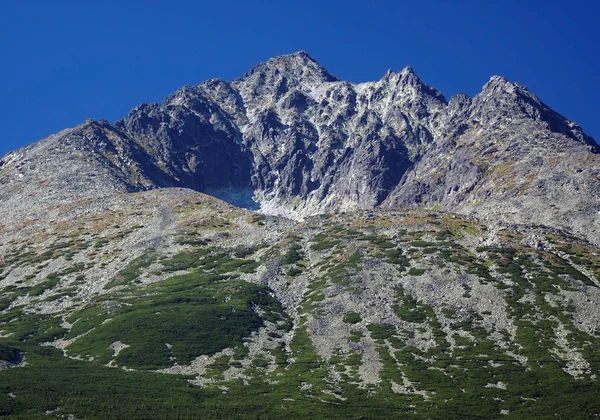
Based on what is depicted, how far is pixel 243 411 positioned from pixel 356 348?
32222 mm

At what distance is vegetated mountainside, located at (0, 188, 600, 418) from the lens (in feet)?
278

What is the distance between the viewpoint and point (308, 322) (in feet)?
399

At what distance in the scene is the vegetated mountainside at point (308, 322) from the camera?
84.7 metres

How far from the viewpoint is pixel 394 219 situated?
611ft

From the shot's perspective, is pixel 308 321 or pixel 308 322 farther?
pixel 308 321

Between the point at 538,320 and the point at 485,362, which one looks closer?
the point at 485,362

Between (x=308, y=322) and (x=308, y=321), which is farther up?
(x=308, y=321)

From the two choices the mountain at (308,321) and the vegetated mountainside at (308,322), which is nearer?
the mountain at (308,321)

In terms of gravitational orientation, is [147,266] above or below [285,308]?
above

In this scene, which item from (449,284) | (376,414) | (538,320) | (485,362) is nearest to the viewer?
(376,414)

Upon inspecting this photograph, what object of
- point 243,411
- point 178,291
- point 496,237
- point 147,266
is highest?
point 496,237

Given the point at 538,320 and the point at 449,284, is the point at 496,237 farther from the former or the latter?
the point at 538,320

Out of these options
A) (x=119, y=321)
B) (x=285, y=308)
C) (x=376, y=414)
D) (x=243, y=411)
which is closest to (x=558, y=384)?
(x=376, y=414)

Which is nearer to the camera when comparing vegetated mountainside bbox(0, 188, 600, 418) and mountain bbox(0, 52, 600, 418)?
mountain bbox(0, 52, 600, 418)
